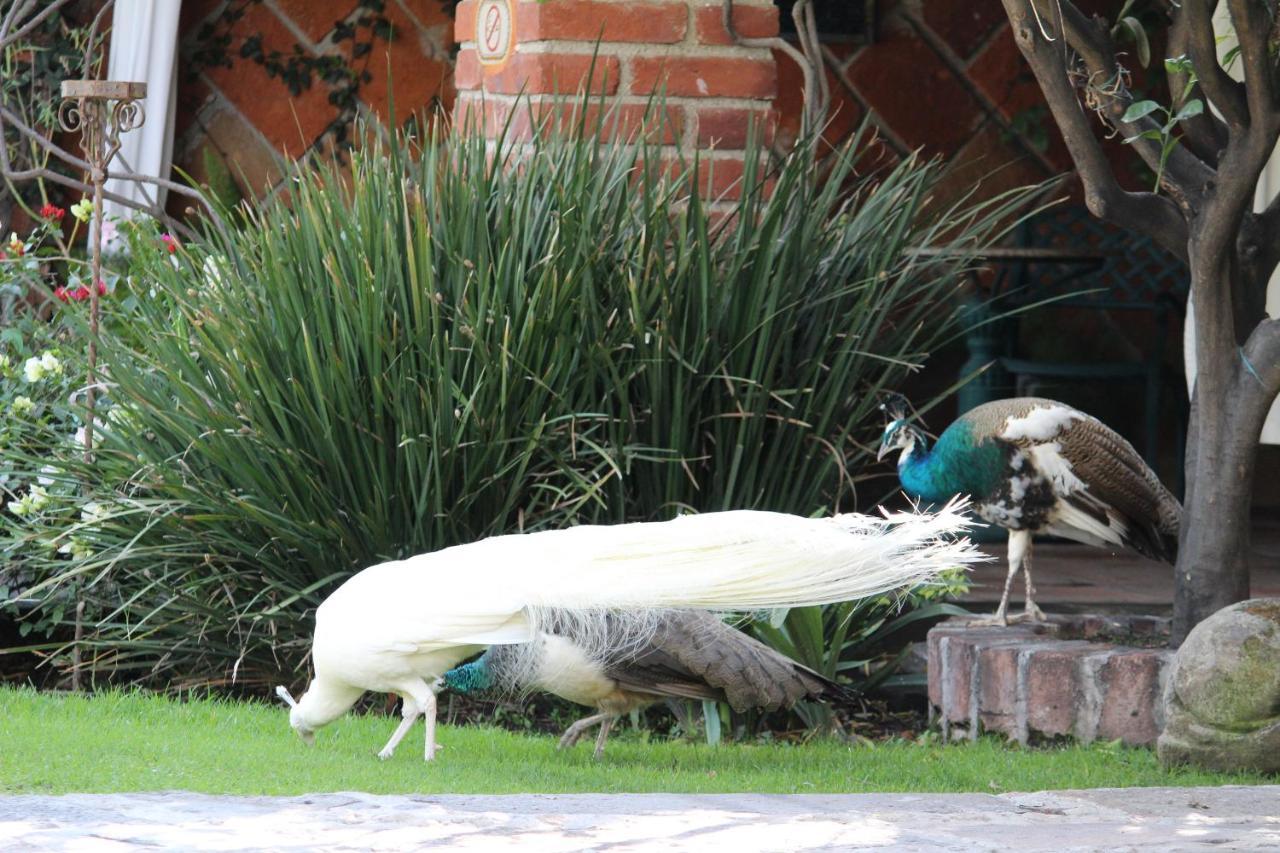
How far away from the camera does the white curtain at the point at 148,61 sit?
23.4ft

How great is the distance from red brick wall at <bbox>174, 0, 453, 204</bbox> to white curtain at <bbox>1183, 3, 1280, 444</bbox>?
3597mm

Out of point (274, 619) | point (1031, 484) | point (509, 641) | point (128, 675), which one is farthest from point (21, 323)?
point (1031, 484)

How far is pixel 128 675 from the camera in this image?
4914 mm

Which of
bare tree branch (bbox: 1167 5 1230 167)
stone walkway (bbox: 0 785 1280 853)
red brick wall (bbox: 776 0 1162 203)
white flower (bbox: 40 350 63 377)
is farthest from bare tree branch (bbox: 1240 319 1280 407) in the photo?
red brick wall (bbox: 776 0 1162 203)

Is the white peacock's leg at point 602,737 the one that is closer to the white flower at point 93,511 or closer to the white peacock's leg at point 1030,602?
the white peacock's leg at point 1030,602

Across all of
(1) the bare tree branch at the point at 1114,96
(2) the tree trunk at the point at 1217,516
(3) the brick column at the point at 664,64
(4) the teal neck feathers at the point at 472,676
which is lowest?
(4) the teal neck feathers at the point at 472,676

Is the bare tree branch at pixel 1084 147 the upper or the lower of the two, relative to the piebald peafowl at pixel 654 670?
upper

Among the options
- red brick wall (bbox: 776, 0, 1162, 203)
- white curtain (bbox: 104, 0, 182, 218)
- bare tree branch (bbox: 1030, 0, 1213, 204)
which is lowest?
bare tree branch (bbox: 1030, 0, 1213, 204)

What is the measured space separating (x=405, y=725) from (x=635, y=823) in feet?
2.96

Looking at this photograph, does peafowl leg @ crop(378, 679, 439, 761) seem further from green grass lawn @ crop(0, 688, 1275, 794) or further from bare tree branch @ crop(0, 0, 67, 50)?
bare tree branch @ crop(0, 0, 67, 50)

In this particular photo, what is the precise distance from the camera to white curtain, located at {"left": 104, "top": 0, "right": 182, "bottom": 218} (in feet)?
23.4

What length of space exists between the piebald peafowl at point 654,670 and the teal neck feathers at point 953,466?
69cm

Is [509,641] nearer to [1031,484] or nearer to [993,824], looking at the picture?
[993,824]

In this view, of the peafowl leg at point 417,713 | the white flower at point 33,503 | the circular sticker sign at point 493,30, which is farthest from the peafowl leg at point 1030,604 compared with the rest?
the white flower at point 33,503
